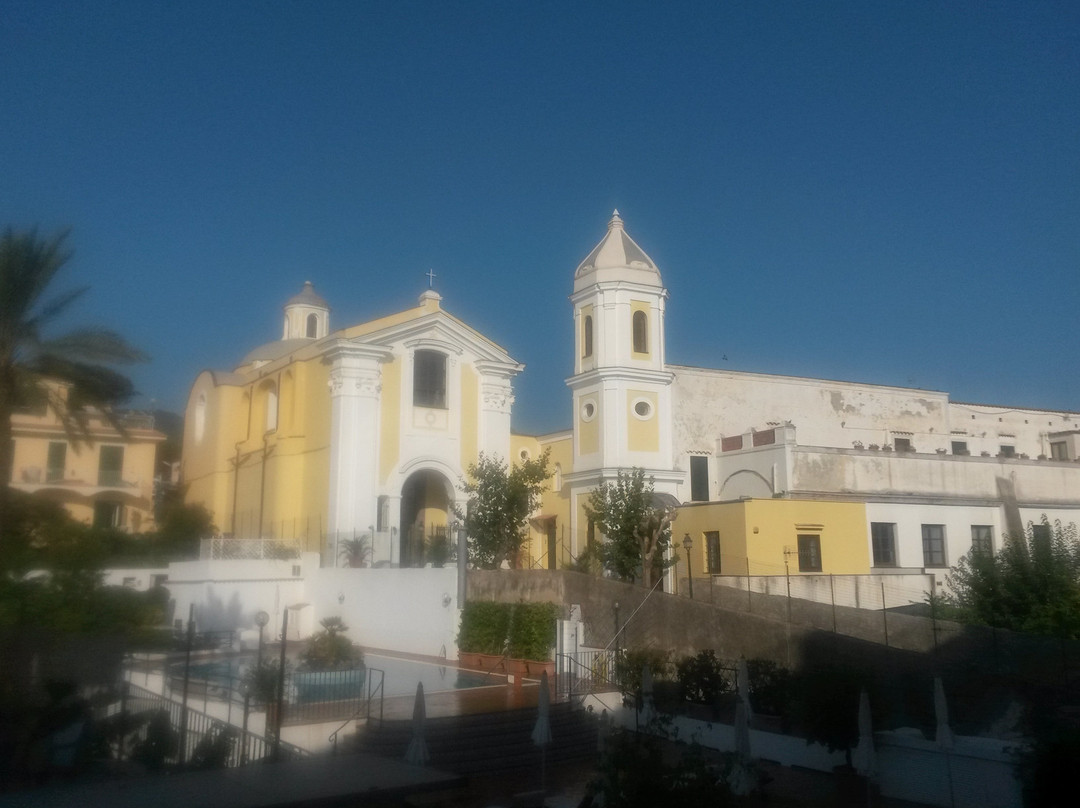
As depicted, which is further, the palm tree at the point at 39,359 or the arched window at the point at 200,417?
the arched window at the point at 200,417

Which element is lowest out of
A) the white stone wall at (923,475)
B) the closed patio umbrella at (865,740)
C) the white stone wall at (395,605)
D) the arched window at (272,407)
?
the closed patio umbrella at (865,740)

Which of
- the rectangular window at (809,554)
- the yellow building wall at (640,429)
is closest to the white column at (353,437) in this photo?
the yellow building wall at (640,429)

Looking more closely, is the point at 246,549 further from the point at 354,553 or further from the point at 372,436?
the point at 372,436

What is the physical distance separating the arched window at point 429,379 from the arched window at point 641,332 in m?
7.35

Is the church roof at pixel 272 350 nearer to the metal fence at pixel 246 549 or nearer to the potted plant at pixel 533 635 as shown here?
the metal fence at pixel 246 549

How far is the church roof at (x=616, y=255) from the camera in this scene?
3675 cm

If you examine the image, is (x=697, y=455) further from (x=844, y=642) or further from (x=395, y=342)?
(x=844, y=642)

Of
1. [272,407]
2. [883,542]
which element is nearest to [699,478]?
[883,542]

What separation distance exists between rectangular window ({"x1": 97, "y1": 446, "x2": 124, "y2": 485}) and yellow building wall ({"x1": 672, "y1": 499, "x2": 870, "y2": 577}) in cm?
1843

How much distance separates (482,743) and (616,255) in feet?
79.0

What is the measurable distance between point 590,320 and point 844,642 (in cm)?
2051

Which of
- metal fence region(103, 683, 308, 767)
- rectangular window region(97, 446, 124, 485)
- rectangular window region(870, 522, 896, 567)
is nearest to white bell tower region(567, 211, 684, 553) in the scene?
rectangular window region(870, 522, 896, 567)

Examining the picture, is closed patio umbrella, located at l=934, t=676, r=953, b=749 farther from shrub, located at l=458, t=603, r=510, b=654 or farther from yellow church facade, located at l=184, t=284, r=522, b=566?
yellow church facade, located at l=184, t=284, r=522, b=566

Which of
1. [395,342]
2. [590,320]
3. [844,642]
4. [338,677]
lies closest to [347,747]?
[338,677]
